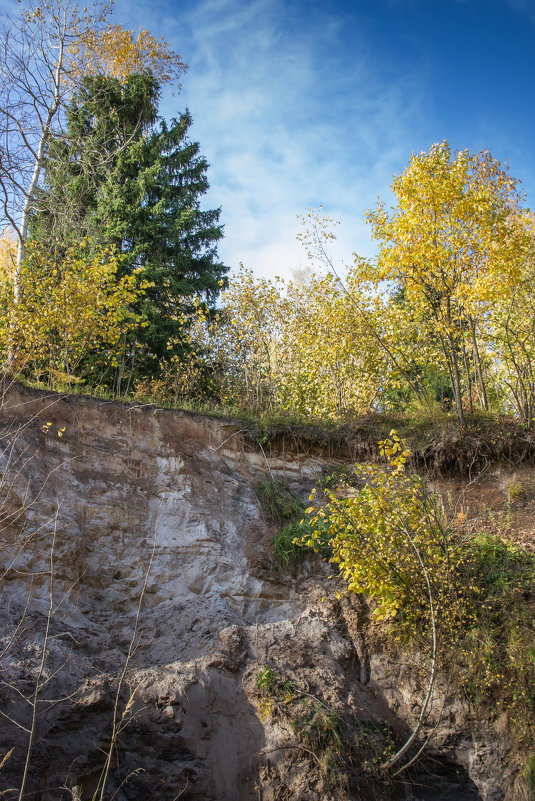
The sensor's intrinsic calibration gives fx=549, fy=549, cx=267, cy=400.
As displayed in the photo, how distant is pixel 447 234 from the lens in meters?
10.8

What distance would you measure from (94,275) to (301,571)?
7.02m

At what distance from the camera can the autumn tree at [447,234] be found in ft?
34.9

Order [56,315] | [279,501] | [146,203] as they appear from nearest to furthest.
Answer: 1. [279,501]
2. [56,315]
3. [146,203]

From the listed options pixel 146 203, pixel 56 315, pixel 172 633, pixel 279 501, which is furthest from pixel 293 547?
pixel 146 203

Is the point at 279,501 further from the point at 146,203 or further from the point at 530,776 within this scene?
the point at 146,203

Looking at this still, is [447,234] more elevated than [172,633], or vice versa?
[447,234]

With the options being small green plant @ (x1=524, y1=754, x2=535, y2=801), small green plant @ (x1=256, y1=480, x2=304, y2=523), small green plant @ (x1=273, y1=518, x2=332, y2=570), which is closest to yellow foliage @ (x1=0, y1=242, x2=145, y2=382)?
small green plant @ (x1=256, y1=480, x2=304, y2=523)

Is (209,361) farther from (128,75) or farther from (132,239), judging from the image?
(128,75)

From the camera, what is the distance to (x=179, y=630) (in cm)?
739

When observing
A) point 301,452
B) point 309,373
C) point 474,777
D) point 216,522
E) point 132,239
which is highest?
point 132,239

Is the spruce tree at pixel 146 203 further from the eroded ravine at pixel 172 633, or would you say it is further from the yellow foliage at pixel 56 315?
the eroded ravine at pixel 172 633

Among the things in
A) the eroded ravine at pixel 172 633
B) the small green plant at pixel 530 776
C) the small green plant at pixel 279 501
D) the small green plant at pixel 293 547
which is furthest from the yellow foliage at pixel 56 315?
the small green plant at pixel 530 776

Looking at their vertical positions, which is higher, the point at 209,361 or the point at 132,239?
the point at 132,239

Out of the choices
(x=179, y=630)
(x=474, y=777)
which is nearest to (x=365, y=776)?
(x=474, y=777)
